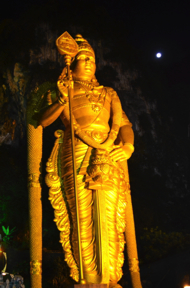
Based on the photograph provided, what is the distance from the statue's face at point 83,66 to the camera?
4352 mm

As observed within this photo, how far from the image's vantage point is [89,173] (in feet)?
12.6

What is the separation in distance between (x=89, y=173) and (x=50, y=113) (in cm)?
82

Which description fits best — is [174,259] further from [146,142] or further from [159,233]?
[146,142]

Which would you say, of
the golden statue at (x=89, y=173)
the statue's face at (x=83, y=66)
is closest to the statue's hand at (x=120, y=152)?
the golden statue at (x=89, y=173)

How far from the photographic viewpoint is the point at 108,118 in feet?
14.1

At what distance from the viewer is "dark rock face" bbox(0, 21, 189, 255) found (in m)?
10.6

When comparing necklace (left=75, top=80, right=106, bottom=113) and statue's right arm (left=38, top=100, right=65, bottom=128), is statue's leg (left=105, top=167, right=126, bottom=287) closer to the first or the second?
necklace (left=75, top=80, right=106, bottom=113)

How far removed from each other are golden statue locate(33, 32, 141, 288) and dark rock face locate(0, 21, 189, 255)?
5.12 m

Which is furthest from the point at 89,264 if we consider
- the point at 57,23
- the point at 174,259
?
the point at 57,23

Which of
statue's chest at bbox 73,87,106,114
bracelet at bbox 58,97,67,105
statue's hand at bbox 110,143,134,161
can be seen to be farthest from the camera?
statue's chest at bbox 73,87,106,114

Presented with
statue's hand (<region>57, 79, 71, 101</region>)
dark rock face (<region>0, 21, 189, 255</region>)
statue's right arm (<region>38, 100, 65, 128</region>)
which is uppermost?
dark rock face (<region>0, 21, 189, 255</region>)

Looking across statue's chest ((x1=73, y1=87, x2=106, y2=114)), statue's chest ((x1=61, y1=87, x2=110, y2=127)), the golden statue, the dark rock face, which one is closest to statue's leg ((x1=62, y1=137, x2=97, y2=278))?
the golden statue

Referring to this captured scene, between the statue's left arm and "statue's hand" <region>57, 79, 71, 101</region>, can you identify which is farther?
the statue's left arm

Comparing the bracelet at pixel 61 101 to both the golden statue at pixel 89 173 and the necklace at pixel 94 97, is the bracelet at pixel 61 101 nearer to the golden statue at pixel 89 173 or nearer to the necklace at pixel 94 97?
the golden statue at pixel 89 173
